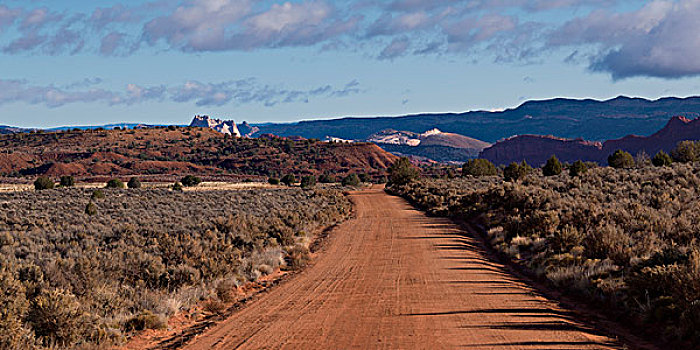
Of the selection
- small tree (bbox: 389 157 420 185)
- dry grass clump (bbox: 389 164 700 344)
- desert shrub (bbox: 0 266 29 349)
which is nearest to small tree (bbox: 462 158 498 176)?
small tree (bbox: 389 157 420 185)

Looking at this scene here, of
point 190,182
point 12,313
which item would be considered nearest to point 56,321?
point 12,313

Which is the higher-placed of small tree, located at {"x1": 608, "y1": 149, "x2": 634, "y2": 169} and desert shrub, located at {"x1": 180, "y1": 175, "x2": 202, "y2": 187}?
small tree, located at {"x1": 608, "y1": 149, "x2": 634, "y2": 169}

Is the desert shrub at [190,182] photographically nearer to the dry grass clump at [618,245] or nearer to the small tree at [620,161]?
the small tree at [620,161]

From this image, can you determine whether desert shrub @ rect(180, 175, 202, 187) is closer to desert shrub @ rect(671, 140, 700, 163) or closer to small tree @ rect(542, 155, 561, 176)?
small tree @ rect(542, 155, 561, 176)

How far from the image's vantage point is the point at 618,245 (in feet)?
42.7

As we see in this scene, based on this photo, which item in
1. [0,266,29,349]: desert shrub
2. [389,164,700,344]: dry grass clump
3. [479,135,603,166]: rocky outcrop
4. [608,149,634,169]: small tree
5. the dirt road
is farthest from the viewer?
[479,135,603,166]: rocky outcrop

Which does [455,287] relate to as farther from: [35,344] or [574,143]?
[574,143]

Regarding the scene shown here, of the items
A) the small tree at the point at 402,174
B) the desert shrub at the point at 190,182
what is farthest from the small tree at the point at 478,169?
the desert shrub at the point at 190,182

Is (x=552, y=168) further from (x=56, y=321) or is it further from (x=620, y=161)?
(x=56, y=321)

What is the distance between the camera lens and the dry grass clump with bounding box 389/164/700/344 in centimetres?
891

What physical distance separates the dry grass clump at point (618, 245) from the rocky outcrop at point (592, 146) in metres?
130

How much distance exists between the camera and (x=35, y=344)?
759 cm

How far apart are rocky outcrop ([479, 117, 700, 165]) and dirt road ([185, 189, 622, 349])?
14377 centimetres

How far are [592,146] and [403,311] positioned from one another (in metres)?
174
